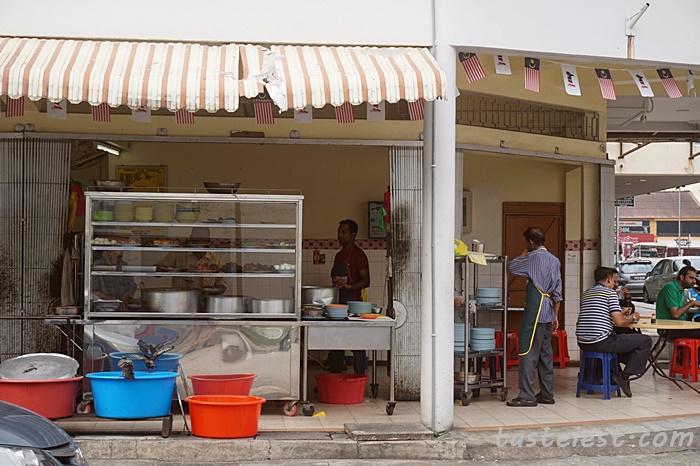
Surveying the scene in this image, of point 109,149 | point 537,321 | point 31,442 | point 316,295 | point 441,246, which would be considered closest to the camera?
point 31,442

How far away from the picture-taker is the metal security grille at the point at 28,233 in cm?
934

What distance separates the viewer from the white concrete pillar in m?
8.05

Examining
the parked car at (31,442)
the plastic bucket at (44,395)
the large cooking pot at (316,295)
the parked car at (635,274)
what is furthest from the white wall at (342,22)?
the parked car at (635,274)

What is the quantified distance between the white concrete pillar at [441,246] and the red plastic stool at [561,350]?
488cm

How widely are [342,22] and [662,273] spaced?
2119cm

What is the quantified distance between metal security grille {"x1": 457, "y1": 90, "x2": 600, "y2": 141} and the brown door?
3.65 feet

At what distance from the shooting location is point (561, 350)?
1261cm

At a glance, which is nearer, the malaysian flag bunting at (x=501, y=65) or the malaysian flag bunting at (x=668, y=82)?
the malaysian flag bunting at (x=501, y=65)

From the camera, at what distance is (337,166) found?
12.8 metres

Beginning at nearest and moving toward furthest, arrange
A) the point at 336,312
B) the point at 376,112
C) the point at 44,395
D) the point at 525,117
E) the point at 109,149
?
the point at 44,395 < the point at 336,312 < the point at 376,112 < the point at 109,149 < the point at 525,117

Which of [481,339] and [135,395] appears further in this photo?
[481,339]

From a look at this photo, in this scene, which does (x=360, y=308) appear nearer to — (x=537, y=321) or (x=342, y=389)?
(x=342, y=389)

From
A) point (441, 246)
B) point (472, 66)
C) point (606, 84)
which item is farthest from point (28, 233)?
point (606, 84)

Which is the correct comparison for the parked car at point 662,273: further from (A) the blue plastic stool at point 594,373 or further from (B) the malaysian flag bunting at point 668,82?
(B) the malaysian flag bunting at point 668,82
